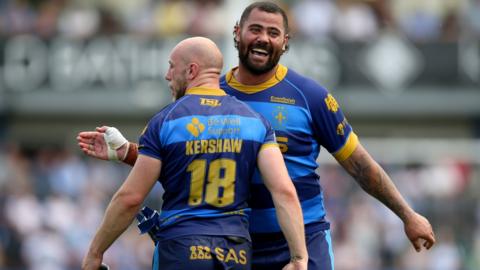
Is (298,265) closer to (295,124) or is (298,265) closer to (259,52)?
(295,124)

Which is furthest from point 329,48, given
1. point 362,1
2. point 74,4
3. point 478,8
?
point 74,4

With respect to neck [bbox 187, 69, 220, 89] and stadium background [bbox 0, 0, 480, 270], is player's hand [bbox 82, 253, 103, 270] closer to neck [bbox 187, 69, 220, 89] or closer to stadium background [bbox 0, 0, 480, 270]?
neck [bbox 187, 69, 220, 89]

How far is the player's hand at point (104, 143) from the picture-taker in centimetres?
765

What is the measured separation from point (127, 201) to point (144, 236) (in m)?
10.5

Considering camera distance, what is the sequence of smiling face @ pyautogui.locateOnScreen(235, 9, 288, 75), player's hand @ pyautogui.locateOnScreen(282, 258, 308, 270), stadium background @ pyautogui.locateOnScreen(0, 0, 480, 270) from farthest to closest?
stadium background @ pyautogui.locateOnScreen(0, 0, 480, 270) → smiling face @ pyautogui.locateOnScreen(235, 9, 288, 75) → player's hand @ pyautogui.locateOnScreen(282, 258, 308, 270)

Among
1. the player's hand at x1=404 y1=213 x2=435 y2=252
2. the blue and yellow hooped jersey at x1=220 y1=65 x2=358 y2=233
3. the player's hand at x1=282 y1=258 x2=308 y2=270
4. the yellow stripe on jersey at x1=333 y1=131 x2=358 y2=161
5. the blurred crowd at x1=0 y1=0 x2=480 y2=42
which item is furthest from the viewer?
the blurred crowd at x1=0 y1=0 x2=480 y2=42

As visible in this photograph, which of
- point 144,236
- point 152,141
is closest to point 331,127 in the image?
point 152,141

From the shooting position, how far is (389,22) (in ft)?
75.3

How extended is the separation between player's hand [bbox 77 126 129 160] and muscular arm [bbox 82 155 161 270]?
1.99 ft

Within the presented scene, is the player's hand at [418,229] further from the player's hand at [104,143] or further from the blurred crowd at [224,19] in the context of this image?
the blurred crowd at [224,19]

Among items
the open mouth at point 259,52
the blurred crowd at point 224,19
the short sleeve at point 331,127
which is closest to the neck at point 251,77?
the open mouth at point 259,52

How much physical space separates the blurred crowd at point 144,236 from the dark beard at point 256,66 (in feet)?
30.8

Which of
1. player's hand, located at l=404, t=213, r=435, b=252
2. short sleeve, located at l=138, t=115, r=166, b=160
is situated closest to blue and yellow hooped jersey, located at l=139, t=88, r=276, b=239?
short sleeve, located at l=138, t=115, r=166, b=160

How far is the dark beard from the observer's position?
7680 mm
